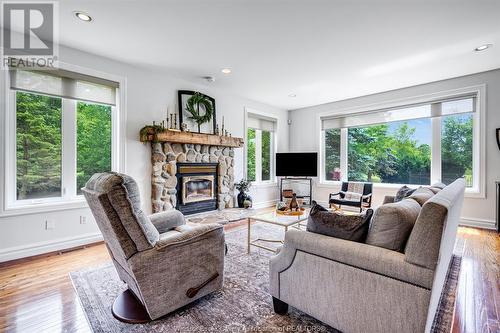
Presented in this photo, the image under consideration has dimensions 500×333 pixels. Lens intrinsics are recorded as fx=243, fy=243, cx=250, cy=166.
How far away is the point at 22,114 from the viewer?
300cm

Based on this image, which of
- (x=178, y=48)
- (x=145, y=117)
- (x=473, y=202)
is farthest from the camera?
(x=473, y=202)

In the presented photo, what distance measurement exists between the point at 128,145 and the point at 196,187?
1.44 m

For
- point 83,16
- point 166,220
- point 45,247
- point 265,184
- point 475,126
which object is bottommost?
point 45,247

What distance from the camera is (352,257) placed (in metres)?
1.44

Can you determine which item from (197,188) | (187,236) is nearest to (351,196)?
(197,188)

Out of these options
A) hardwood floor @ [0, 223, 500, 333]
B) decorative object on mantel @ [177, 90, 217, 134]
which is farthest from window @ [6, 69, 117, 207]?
decorative object on mantel @ [177, 90, 217, 134]

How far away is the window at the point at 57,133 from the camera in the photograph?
2.99 meters

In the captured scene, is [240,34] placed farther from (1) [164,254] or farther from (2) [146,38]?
(1) [164,254]

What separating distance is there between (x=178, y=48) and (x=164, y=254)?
266 centimetres

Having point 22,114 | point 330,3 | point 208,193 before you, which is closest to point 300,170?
point 208,193

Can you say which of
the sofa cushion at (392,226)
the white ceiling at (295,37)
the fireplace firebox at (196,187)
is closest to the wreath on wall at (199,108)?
the white ceiling at (295,37)

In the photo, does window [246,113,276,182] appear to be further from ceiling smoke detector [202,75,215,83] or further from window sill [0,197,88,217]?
window sill [0,197,88,217]

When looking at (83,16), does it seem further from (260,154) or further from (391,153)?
(391,153)

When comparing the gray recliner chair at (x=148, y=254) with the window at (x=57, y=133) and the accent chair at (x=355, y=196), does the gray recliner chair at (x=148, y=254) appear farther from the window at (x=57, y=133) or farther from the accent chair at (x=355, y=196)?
the accent chair at (x=355, y=196)
